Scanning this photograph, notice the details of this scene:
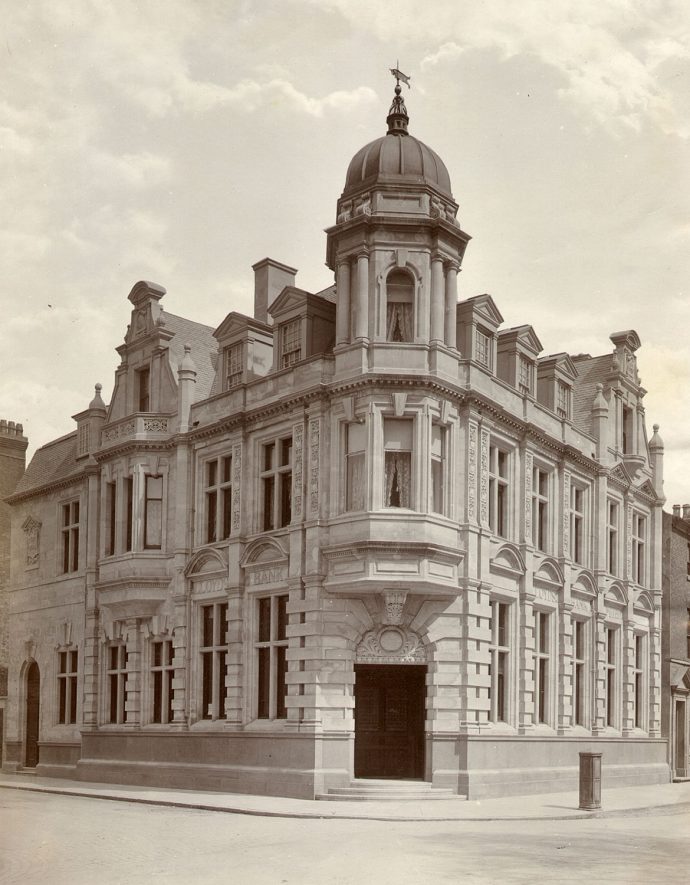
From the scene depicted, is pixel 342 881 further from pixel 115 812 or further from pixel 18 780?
pixel 18 780

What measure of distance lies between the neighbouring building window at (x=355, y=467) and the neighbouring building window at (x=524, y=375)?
21.7 ft

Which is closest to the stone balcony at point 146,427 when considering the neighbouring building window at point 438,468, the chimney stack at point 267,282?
the chimney stack at point 267,282

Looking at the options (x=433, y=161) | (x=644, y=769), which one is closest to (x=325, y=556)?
(x=433, y=161)

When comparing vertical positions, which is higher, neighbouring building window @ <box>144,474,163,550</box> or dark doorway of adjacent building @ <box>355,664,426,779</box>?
neighbouring building window @ <box>144,474,163,550</box>

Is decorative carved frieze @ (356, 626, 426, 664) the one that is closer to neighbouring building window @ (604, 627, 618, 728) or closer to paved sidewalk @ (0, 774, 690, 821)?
paved sidewalk @ (0, 774, 690, 821)

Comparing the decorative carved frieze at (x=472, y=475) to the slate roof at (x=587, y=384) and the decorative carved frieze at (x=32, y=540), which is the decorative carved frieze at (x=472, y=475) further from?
the decorative carved frieze at (x=32, y=540)

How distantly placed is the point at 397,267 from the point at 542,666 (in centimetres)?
1214

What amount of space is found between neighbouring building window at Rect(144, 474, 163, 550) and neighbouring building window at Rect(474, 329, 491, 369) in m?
9.75

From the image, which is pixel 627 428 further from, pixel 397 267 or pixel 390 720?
pixel 390 720

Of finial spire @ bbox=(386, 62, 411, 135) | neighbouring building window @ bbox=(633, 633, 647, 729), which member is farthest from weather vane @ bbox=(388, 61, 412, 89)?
neighbouring building window @ bbox=(633, 633, 647, 729)

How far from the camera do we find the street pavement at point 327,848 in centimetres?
1405

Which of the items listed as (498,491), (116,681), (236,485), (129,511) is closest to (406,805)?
(498,491)

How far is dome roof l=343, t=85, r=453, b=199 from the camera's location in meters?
29.1

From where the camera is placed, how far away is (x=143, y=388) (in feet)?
117
